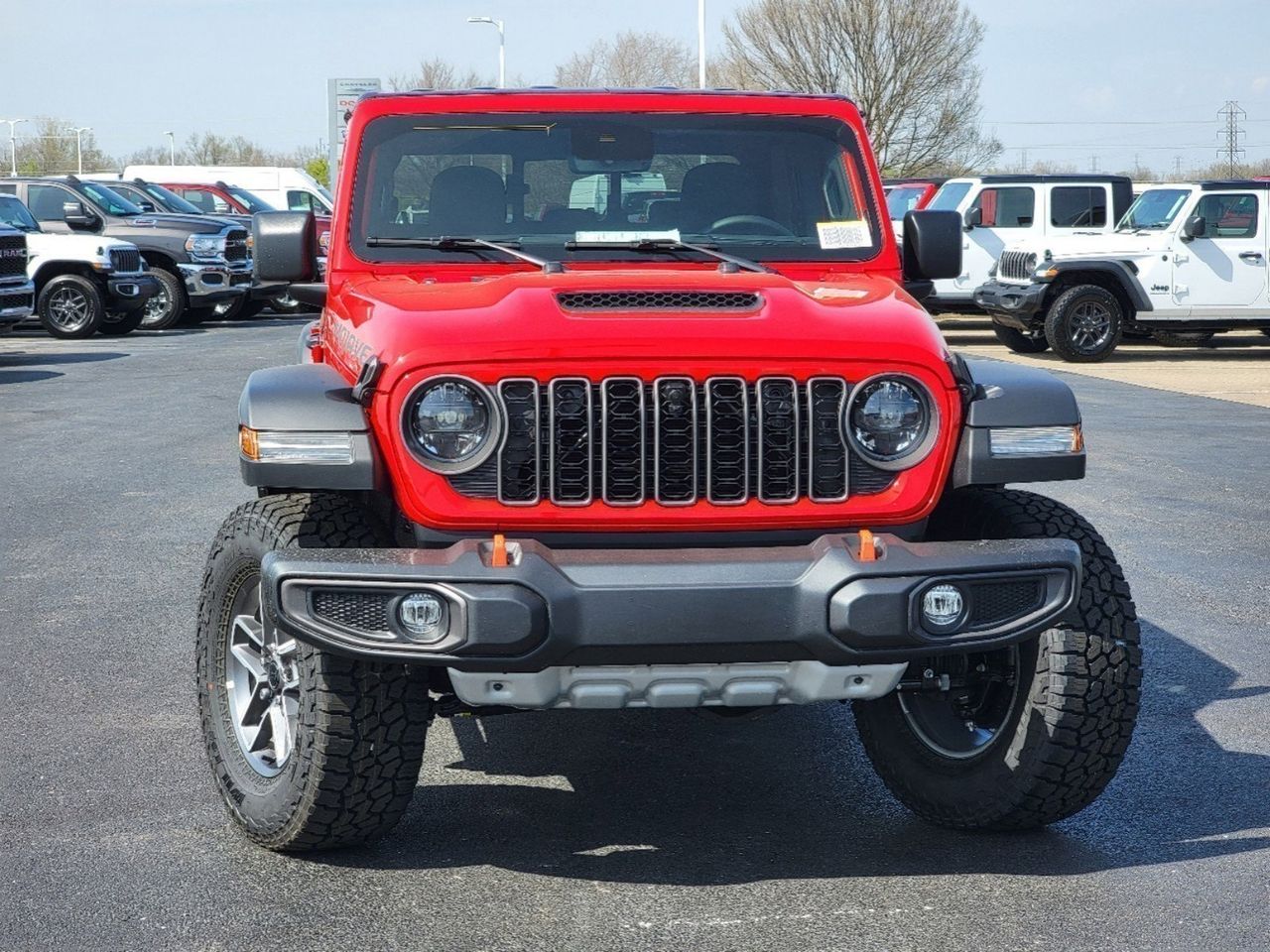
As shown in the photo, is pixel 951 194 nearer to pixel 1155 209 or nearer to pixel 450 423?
pixel 1155 209

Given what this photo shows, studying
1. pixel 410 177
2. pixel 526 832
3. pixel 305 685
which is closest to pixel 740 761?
pixel 526 832

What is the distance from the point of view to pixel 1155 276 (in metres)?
20.3

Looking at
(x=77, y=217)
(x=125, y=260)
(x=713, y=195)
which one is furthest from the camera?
(x=125, y=260)

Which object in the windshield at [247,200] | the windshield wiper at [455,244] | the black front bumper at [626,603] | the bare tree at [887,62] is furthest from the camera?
the bare tree at [887,62]

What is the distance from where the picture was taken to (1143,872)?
14.1ft

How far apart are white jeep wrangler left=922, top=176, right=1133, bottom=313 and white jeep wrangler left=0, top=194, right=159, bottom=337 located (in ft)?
33.0

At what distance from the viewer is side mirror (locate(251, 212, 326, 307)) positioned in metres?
5.58

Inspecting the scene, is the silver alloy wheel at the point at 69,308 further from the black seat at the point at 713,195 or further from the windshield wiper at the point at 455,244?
the black seat at the point at 713,195

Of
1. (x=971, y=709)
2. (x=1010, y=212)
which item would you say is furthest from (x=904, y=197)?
(x=971, y=709)

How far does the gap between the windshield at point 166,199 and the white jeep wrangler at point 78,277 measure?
4293 mm

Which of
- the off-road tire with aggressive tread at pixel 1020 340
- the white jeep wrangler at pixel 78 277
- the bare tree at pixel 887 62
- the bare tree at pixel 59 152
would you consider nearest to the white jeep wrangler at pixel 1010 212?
the off-road tire with aggressive tread at pixel 1020 340

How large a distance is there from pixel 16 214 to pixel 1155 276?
1351 cm

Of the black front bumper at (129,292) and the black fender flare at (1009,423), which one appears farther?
the black front bumper at (129,292)

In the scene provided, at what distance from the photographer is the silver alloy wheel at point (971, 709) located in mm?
4504
